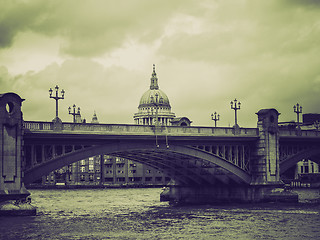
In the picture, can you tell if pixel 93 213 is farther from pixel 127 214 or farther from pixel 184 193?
pixel 184 193

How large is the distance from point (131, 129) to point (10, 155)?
60.9ft

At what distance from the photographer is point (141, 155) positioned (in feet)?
307

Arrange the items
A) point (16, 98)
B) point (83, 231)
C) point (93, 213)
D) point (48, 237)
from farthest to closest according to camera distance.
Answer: point (93, 213) < point (16, 98) < point (83, 231) < point (48, 237)

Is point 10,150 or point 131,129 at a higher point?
point 131,129

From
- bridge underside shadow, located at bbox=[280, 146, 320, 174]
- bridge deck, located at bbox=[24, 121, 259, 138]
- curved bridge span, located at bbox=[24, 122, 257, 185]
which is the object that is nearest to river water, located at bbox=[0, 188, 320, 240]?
curved bridge span, located at bbox=[24, 122, 257, 185]

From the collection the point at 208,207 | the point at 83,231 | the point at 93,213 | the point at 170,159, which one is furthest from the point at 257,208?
the point at 83,231

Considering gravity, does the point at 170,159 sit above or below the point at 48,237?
above

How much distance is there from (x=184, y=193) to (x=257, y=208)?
804 inches

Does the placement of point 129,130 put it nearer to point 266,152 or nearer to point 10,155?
point 10,155

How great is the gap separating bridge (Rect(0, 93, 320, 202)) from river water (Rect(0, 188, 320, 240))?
22.3 feet

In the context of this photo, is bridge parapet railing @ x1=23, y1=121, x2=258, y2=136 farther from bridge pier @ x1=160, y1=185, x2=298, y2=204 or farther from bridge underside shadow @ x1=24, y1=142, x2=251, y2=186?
bridge pier @ x1=160, y1=185, x2=298, y2=204

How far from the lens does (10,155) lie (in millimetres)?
70000

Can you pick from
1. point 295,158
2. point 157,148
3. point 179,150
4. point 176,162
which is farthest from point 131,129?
point 295,158

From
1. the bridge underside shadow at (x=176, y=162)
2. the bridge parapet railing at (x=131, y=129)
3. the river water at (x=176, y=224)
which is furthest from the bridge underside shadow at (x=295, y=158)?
the river water at (x=176, y=224)
